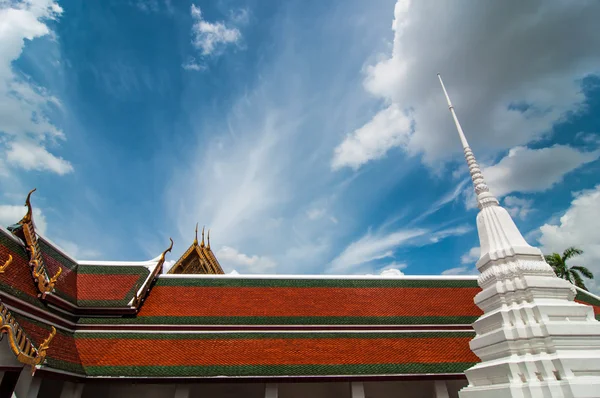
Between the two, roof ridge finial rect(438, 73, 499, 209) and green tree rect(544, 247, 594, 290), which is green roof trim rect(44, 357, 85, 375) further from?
green tree rect(544, 247, 594, 290)

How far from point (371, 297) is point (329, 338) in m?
3.08

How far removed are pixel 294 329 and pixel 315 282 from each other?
2.97m

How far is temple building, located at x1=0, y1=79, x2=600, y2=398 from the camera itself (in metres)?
6.16

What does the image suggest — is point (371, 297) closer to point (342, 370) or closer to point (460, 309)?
point (460, 309)

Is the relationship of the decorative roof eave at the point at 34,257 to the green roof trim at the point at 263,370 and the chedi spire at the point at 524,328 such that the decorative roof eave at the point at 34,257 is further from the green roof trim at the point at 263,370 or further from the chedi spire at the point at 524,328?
the chedi spire at the point at 524,328

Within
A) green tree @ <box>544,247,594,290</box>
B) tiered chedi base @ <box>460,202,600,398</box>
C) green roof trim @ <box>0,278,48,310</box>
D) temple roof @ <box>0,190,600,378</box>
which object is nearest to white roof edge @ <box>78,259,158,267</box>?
temple roof @ <box>0,190,600,378</box>

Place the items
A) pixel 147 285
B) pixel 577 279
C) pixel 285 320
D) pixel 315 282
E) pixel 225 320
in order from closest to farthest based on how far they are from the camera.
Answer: pixel 225 320, pixel 285 320, pixel 147 285, pixel 315 282, pixel 577 279

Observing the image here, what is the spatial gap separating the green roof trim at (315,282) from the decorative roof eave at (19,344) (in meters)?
6.39

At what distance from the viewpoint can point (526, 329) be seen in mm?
6016

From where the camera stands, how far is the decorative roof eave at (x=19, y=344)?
677 cm

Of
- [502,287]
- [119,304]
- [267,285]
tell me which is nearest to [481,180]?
[502,287]

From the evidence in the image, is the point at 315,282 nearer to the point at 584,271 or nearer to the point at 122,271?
the point at 122,271

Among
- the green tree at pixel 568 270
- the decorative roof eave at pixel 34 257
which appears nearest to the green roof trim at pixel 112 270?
the decorative roof eave at pixel 34 257

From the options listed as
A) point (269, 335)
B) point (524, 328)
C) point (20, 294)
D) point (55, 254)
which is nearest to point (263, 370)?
point (269, 335)
